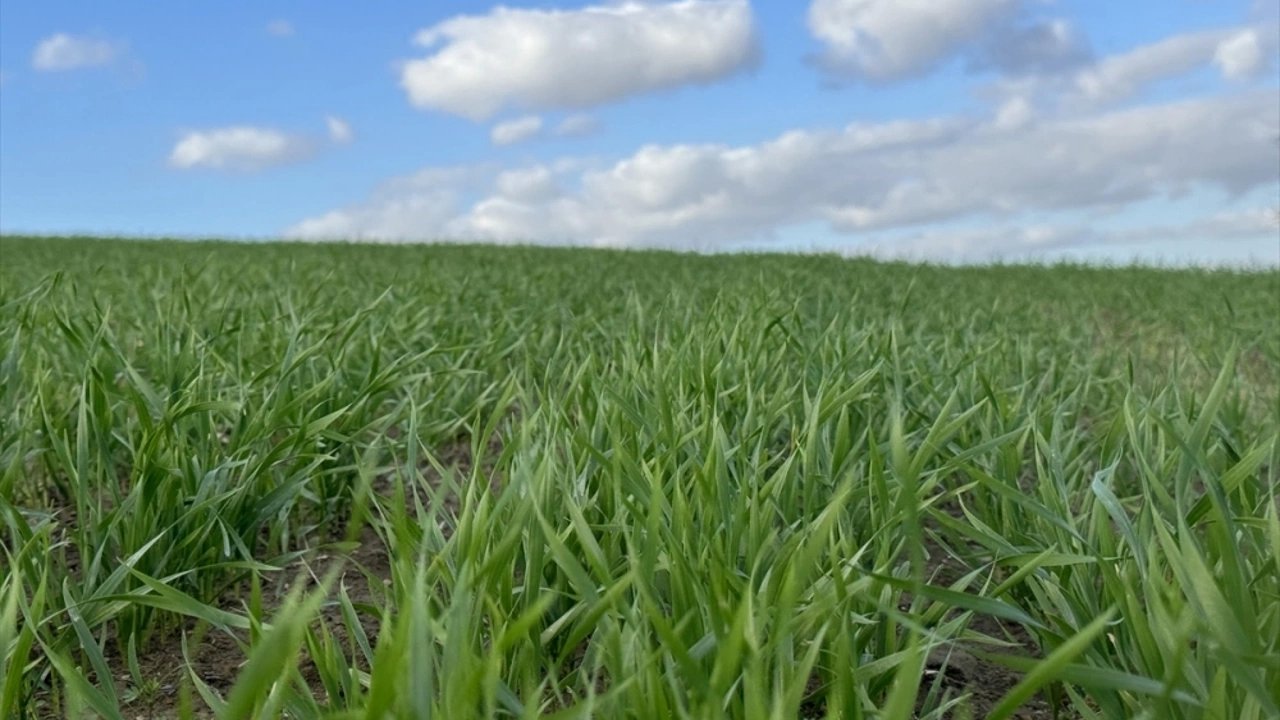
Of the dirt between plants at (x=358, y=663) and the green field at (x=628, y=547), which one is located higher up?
the green field at (x=628, y=547)

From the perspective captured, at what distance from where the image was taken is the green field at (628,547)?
1058mm

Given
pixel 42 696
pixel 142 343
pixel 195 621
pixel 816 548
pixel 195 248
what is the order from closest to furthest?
pixel 816 548 < pixel 42 696 < pixel 195 621 < pixel 142 343 < pixel 195 248

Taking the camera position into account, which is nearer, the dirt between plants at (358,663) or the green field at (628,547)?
the green field at (628,547)

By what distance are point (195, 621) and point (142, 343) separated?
200cm

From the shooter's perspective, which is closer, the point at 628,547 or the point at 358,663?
the point at 628,547

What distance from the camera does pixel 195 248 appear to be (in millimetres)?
14367

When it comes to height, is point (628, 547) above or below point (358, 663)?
above

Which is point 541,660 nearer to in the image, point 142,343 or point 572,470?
point 572,470

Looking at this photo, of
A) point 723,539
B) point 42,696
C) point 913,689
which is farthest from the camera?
point 42,696

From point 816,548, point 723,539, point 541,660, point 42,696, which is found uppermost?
point 816,548

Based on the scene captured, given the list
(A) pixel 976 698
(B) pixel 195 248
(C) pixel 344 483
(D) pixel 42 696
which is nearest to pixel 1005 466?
(A) pixel 976 698

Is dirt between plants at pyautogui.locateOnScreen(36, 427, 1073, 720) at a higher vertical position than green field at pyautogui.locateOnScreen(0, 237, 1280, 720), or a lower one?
lower

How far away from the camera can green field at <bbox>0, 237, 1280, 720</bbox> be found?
3.47 ft

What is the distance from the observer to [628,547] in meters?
1.20
